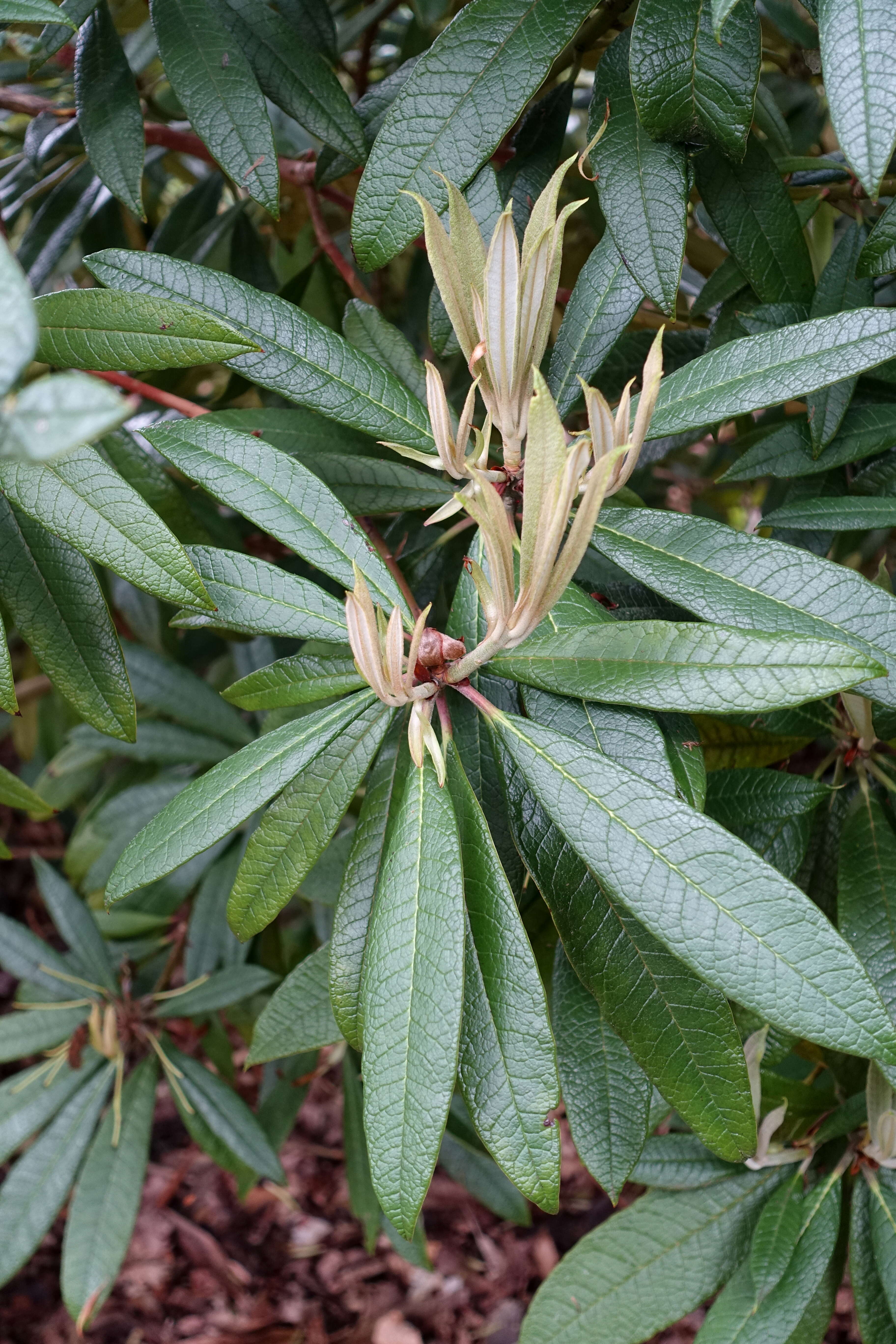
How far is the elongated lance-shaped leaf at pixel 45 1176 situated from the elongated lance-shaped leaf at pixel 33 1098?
0.5 inches

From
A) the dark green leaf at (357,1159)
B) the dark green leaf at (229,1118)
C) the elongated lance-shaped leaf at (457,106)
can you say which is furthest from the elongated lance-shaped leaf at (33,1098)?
the elongated lance-shaped leaf at (457,106)

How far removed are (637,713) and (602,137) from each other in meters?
0.40

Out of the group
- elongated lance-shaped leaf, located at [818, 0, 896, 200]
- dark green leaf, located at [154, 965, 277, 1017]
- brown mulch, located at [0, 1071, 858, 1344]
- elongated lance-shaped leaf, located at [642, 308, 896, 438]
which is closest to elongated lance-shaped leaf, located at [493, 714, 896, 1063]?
elongated lance-shaped leaf, located at [642, 308, 896, 438]

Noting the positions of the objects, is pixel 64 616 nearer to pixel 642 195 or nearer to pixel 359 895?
pixel 359 895

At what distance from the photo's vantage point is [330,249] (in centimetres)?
93

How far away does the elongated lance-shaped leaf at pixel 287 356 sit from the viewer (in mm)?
657

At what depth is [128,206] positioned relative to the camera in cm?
78

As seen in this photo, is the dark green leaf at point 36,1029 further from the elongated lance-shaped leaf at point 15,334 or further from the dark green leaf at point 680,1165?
the elongated lance-shaped leaf at point 15,334

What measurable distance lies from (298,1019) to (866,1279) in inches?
20.9

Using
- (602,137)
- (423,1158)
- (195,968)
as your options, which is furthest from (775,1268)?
(602,137)

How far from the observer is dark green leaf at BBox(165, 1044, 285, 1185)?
1144mm

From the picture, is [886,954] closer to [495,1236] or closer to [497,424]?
[497,424]

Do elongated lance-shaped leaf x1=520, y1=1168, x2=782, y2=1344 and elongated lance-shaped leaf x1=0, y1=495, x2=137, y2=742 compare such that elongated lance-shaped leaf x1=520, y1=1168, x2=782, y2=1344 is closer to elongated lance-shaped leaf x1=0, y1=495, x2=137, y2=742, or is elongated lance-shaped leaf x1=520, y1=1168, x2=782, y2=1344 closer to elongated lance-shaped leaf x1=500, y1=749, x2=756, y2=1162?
elongated lance-shaped leaf x1=500, y1=749, x2=756, y2=1162

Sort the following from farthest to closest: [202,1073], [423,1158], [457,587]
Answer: [202,1073] < [457,587] < [423,1158]
